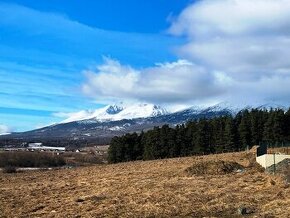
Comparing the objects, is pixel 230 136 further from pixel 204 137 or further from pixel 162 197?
pixel 162 197

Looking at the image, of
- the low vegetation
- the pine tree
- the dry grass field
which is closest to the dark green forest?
the pine tree

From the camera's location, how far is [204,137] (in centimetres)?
9738

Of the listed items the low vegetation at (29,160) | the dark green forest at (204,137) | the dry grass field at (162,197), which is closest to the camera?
the dry grass field at (162,197)

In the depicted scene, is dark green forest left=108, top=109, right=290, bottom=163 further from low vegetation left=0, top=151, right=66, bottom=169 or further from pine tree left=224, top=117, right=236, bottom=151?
low vegetation left=0, top=151, right=66, bottom=169

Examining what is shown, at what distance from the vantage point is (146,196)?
2542 centimetres

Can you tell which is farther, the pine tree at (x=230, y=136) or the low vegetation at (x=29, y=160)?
the low vegetation at (x=29, y=160)

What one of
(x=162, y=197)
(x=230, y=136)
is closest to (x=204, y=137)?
(x=230, y=136)

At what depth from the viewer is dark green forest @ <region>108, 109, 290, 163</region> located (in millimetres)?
93625

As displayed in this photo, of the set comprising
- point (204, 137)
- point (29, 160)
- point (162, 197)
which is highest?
point (204, 137)

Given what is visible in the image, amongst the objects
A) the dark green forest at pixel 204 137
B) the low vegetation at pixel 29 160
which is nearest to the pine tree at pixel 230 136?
the dark green forest at pixel 204 137

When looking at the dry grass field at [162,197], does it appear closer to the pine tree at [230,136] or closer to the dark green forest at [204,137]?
the pine tree at [230,136]

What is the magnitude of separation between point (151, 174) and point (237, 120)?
65.7 meters

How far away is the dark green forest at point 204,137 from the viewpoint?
93625mm

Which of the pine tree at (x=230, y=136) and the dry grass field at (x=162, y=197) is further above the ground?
the pine tree at (x=230, y=136)
